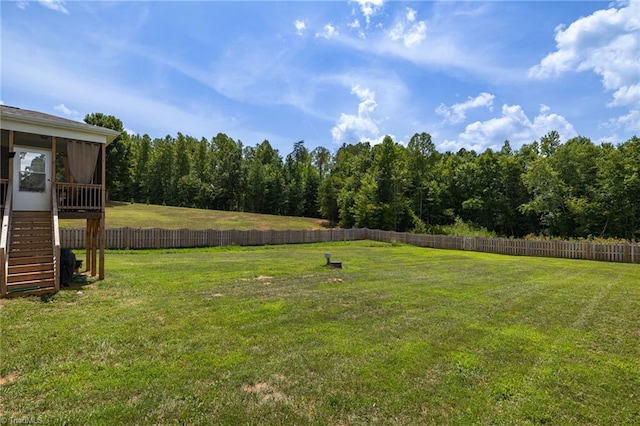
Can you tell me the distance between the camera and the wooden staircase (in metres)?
7.16

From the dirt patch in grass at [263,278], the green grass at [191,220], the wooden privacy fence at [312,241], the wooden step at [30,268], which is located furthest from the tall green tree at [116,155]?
the dirt patch in grass at [263,278]

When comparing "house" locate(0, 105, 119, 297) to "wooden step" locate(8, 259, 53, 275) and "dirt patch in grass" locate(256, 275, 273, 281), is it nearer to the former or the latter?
"wooden step" locate(8, 259, 53, 275)

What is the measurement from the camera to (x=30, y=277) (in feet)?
24.1

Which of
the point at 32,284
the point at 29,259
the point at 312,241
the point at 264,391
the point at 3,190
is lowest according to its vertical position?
the point at 312,241

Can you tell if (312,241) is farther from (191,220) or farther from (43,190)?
(43,190)

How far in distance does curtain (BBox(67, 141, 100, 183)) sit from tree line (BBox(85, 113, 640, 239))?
31043 millimetres

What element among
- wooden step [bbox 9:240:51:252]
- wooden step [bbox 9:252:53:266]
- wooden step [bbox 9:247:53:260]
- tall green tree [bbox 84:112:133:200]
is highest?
tall green tree [bbox 84:112:133:200]

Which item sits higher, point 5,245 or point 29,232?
point 29,232

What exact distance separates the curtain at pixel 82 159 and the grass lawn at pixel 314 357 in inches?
136

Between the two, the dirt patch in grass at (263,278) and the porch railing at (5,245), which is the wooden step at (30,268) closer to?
the porch railing at (5,245)

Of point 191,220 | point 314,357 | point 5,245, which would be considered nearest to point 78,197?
point 5,245

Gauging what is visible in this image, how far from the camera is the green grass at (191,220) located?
29.6 metres

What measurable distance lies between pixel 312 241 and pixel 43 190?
70.0 ft

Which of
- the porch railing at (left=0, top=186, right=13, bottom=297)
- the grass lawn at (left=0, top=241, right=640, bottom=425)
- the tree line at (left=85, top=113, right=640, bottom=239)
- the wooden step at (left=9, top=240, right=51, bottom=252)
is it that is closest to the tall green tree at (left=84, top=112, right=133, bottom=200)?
the tree line at (left=85, top=113, right=640, bottom=239)
